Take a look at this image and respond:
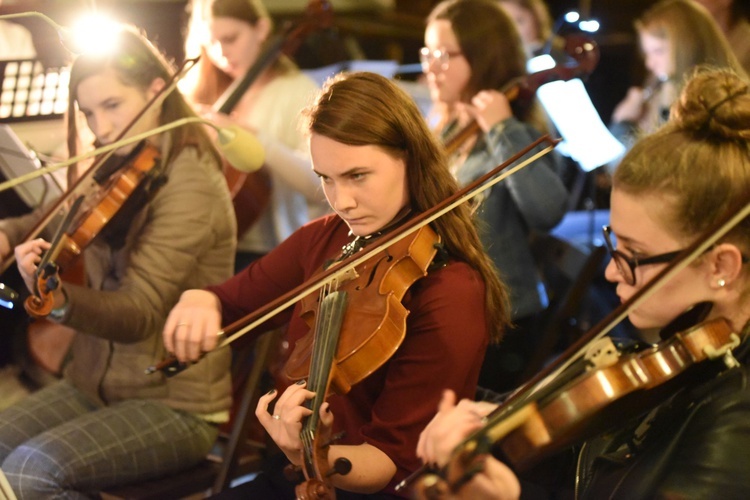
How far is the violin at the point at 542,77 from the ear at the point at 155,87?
764 mm

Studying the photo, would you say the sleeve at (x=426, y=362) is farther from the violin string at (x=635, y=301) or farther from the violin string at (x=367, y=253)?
the violin string at (x=635, y=301)

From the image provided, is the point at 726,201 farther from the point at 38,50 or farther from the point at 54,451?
the point at 38,50

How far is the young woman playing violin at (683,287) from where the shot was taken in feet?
3.29

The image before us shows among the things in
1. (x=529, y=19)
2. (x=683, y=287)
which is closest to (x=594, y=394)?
(x=683, y=287)

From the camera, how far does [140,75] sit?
1.79 metres

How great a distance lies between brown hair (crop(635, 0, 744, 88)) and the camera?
8.82 ft

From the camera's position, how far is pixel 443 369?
4.18 feet

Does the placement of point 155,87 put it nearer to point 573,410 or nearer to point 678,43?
point 573,410

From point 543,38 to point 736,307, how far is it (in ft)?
8.45

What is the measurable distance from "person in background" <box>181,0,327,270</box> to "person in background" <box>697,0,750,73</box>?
1523mm

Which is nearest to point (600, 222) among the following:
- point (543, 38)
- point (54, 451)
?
point (543, 38)

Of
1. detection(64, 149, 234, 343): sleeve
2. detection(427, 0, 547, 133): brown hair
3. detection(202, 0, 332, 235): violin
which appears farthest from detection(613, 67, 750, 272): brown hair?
detection(202, 0, 332, 235): violin

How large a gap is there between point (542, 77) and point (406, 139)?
0.96 m

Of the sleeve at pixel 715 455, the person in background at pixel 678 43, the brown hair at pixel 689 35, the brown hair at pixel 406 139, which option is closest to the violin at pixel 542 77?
the person in background at pixel 678 43
